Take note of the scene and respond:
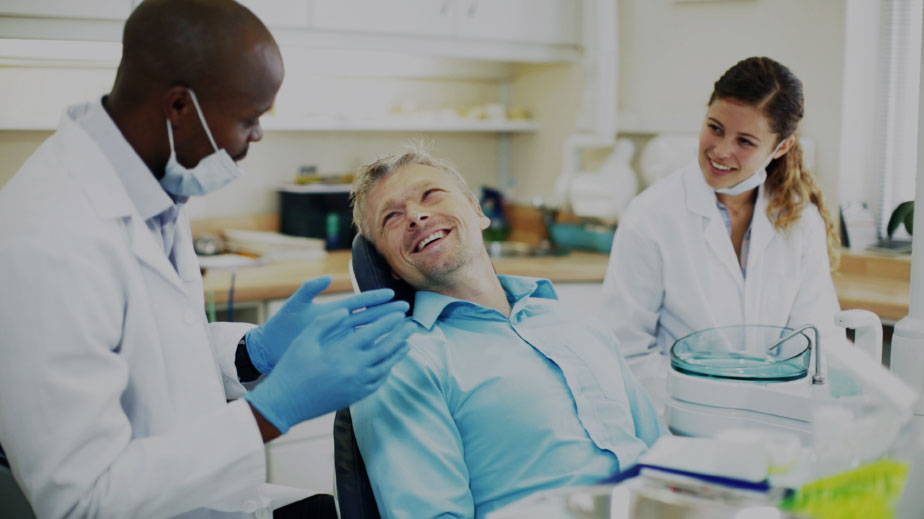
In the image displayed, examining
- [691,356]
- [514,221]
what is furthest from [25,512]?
[514,221]

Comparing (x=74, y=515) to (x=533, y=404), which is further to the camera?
(x=533, y=404)

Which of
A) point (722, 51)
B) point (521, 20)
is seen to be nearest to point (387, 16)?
point (521, 20)

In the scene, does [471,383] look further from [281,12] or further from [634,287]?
[281,12]

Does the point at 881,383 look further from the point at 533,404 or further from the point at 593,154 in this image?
the point at 593,154

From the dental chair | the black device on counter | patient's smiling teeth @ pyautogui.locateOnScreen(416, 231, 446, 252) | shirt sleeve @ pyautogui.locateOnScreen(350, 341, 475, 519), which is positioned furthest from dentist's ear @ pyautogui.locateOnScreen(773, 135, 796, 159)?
the black device on counter

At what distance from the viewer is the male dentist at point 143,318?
1.06 m

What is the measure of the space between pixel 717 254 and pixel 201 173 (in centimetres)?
136

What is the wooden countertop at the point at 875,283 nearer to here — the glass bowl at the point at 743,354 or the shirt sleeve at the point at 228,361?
the glass bowl at the point at 743,354

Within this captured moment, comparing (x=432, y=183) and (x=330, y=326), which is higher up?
(x=432, y=183)

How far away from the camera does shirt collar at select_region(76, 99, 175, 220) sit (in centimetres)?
119

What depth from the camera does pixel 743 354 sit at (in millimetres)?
1697

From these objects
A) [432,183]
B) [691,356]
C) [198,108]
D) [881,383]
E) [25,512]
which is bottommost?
[25,512]

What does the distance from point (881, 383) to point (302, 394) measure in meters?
0.76

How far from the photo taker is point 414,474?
1.41 metres
